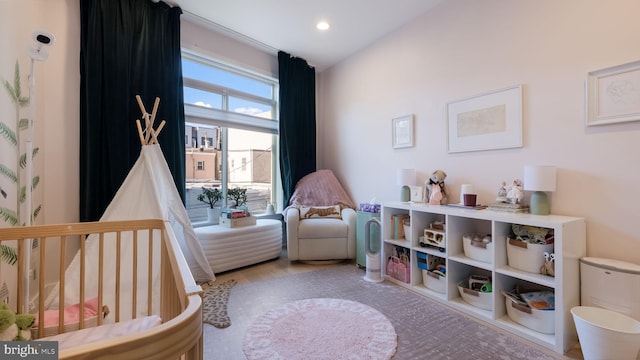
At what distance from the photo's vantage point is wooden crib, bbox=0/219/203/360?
0.49 m

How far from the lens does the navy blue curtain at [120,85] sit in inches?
90.7

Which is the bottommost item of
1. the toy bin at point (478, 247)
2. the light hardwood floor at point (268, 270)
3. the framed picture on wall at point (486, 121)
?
the light hardwood floor at point (268, 270)

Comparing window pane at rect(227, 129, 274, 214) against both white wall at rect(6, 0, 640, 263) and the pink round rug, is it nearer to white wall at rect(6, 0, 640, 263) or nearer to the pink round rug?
white wall at rect(6, 0, 640, 263)

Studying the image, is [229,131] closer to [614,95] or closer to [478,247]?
[478,247]

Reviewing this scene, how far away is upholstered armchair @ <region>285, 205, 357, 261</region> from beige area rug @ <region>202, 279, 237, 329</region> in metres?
0.80

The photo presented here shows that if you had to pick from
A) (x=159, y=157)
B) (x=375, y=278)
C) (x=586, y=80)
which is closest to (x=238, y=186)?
(x=159, y=157)

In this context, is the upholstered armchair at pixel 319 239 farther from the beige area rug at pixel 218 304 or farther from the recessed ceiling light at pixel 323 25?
the recessed ceiling light at pixel 323 25

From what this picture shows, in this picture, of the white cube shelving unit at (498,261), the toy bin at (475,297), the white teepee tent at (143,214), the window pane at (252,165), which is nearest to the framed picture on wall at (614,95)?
the white cube shelving unit at (498,261)

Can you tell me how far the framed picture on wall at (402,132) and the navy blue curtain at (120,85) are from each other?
2369mm

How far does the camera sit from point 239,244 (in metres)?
2.98

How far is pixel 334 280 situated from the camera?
2.72m

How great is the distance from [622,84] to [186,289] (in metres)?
2.59

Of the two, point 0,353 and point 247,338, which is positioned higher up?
point 0,353

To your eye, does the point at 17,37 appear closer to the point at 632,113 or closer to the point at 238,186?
the point at 238,186
